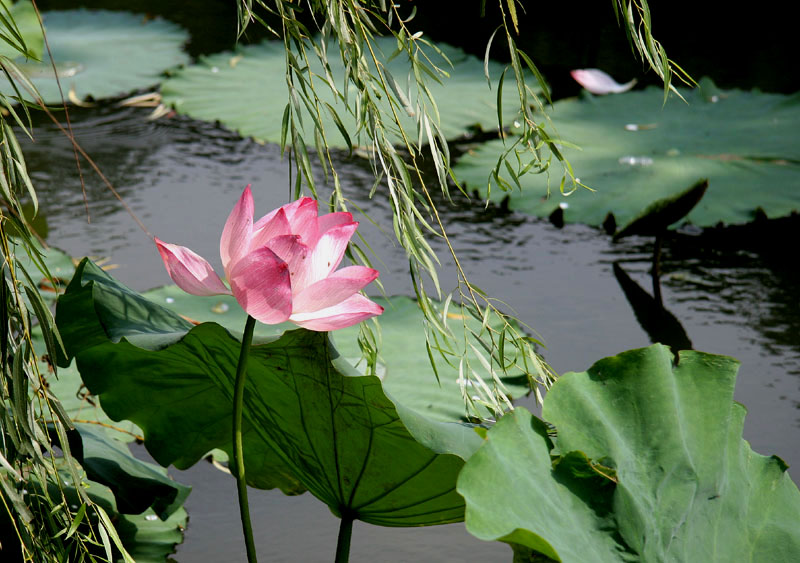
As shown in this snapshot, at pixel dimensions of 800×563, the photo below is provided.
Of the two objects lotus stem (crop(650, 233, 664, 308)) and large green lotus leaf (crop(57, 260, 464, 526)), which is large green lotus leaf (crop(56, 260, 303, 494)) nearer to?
large green lotus leaf (crop(57, 260, 464, 526))

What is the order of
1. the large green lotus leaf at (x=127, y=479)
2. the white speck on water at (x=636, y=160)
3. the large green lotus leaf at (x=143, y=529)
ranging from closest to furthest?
1. the large green lotus leaf at (x=127, y=479)
2. the large green lotus leaf at (x=143, y=529)
3. the white speck on water at (x=636, y=160)

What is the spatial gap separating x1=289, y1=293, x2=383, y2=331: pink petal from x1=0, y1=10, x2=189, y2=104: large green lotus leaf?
79.3 inches

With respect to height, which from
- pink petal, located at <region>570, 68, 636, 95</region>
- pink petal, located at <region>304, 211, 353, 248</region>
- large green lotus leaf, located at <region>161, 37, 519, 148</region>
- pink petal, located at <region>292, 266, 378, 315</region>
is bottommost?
large green lotus leaf, located at <region>161, 37, 519, 148</region>

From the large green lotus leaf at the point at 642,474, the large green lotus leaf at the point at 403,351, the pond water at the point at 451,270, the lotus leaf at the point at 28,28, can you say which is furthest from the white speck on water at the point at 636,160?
the lotus leaf at the point at 28,28

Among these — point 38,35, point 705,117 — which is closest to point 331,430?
point 705,117

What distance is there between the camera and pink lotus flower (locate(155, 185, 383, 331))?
1.97 ft

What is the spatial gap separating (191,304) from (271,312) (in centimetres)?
84

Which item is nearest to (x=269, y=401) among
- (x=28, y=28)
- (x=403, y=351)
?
(x=403, y=351)

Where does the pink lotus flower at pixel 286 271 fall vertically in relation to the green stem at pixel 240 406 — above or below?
above

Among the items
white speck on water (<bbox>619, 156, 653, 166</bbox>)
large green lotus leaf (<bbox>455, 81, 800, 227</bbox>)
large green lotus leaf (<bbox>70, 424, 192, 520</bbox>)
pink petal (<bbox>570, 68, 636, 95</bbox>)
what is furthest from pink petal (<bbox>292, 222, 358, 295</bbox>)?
pink petal (<bbox>570, 68, 636, 95</bbox>)

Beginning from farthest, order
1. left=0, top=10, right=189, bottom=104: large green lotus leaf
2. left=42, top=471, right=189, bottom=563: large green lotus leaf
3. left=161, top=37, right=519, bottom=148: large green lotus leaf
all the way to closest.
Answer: left=0, top=10, right=189, bottom=104: large green lotus leaf → left=161, top=37, right=519, bottom=148: large green lotus leaf → left=42, top=471, right=189, bottom=563: large green lotus leaf

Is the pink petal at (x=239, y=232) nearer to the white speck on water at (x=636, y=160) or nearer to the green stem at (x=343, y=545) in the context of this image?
the green stem at (x=343, y=545)

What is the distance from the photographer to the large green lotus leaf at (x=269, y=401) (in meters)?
0.68

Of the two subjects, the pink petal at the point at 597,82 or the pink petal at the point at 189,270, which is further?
the pink petal at the point at 597,82
